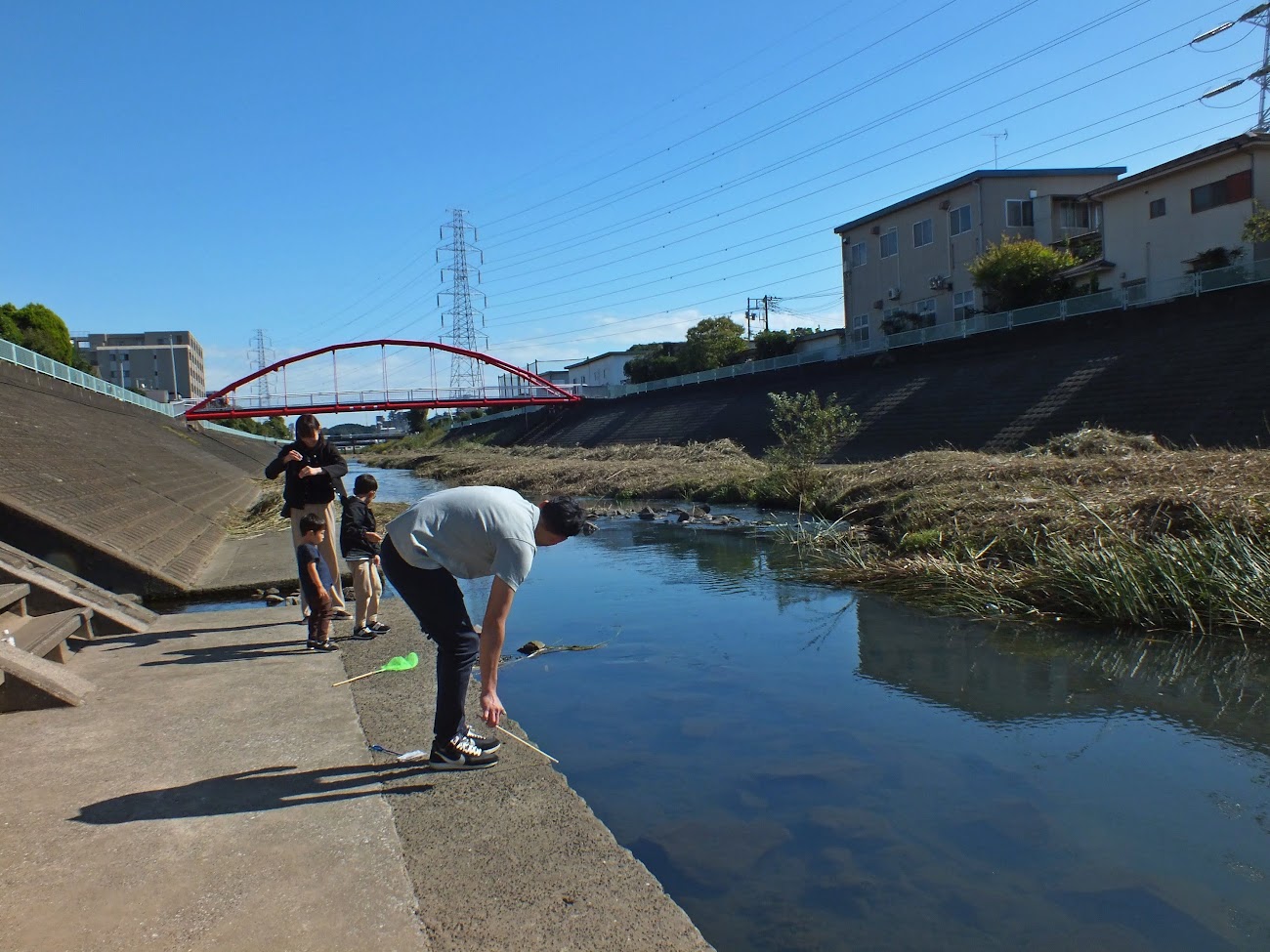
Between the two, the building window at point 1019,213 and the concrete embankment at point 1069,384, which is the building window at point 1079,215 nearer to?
the building window at point 1019,213

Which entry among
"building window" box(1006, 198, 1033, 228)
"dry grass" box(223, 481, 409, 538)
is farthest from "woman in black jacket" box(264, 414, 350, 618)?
"building window" box(1006, 198, 1033, 228)

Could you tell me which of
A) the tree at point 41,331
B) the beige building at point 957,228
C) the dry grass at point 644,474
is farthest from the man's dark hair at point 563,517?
the tree at point 41,331

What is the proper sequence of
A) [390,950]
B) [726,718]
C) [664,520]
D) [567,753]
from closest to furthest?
[390,950], [567,753], [726,718], [664,520]

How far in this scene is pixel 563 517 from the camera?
3840mm

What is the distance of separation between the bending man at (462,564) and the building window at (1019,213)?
39.8 metres

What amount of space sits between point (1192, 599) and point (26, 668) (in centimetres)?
841

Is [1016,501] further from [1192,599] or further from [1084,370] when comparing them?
[1084,370]

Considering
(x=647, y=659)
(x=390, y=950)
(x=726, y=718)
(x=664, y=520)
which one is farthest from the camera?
(x=664, y=520)

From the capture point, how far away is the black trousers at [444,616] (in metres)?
4.06

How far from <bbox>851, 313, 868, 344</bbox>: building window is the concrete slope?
3070cm

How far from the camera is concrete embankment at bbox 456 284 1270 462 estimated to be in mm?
19469

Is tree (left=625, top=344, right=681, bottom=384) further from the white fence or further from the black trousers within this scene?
the black trousers

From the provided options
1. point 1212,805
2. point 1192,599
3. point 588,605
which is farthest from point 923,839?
point 588,605

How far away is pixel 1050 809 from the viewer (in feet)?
14.7
